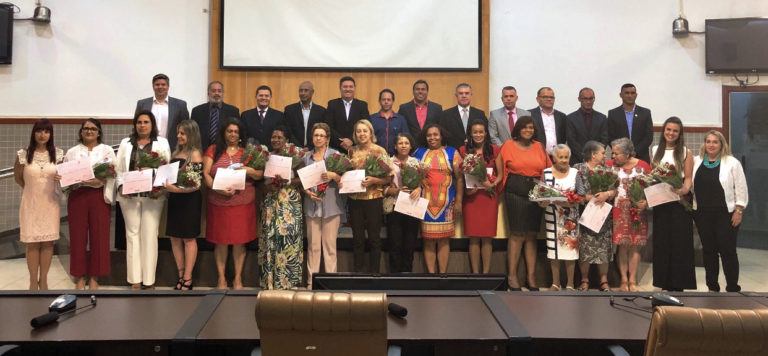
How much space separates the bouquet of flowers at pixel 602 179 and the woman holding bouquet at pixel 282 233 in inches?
105

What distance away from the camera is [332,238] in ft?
17.6

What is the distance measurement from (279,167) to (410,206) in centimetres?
121

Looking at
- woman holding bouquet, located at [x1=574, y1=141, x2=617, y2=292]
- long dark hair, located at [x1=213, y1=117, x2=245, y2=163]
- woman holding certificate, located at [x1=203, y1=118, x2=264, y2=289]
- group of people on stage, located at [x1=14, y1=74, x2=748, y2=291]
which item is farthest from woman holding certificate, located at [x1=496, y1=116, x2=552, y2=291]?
long dark hair, located at [x1=213, y1=117, x2=245, y2=163]

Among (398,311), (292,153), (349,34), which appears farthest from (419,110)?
(398,311)

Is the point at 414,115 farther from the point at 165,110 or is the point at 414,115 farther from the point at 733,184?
the point at 733,184

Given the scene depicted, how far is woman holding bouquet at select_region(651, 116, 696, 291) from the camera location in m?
5.21

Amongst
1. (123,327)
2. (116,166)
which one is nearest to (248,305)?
(123,327)

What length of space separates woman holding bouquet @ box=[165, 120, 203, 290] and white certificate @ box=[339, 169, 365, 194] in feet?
4.38

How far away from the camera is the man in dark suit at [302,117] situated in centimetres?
642

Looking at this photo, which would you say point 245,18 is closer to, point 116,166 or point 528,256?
point 116,166

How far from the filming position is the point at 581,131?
21.0ft

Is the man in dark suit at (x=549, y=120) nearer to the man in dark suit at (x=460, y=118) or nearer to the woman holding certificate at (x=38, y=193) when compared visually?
the man in dark suit at (x=460, y=118)

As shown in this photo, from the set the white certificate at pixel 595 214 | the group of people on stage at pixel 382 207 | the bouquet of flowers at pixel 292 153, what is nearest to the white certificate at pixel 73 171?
the group of people on stage at pixel 382 207

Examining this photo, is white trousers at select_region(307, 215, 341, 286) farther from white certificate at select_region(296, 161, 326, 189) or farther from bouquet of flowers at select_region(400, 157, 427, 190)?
bouquet of flowers at select_region(400, 157, 427, 190)
